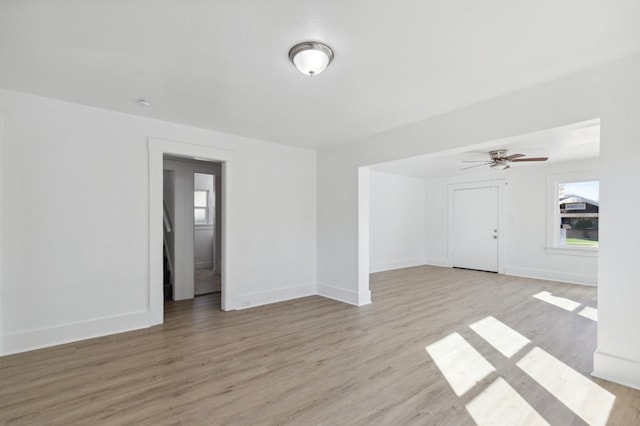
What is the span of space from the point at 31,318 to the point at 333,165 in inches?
162

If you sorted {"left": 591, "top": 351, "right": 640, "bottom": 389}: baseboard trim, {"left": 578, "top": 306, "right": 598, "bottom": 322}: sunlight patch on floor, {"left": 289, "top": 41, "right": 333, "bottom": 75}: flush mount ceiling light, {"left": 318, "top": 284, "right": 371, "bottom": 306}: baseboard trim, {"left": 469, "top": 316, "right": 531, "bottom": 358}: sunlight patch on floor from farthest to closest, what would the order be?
1. {"left": 318, "top": 284, "right": 371, "bottom": 306}: baseboard trim
2. {"left": 578, "top": 306, "right": 598, "bottom": 322}: sunlight patch on floor
3. {"left": 469, "top": 316, "right": 531, "bottom": 358}: sunlight patch on floor
4. {"left": 591, "top": 351, "right": 640, "bottom": 389}: baseboard trim
5. {"left": 289, "top": 41, "right": 333, "bottom": 75}: flush mount ceiling light

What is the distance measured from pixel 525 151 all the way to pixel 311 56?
4799 mm

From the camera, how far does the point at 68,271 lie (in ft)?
10.2

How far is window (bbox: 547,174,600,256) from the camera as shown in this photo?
19.5 feet

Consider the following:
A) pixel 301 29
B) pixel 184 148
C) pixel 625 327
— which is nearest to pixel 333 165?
pixel 184 148

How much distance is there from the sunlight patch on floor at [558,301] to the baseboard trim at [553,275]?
138 cm

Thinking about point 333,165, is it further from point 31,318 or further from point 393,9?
point 31,318

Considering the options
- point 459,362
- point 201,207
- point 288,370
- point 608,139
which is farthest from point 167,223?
point 608,139

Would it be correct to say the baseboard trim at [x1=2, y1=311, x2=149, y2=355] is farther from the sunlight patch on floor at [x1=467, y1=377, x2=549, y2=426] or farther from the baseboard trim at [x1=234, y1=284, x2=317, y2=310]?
the sunlight patch on floor at [x1=467, y1=377, x2=549, y2=426]

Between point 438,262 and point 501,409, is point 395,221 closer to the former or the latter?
point 438,262

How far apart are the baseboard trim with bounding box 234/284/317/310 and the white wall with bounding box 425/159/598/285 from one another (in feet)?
16.1

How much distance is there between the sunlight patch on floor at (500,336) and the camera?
2961 millimetres

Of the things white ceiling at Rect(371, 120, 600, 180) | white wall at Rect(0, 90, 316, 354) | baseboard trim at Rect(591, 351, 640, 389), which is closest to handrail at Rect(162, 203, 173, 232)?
white wall at Rect(0, 90, 316, 354)

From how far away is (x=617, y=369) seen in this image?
2291 mm
